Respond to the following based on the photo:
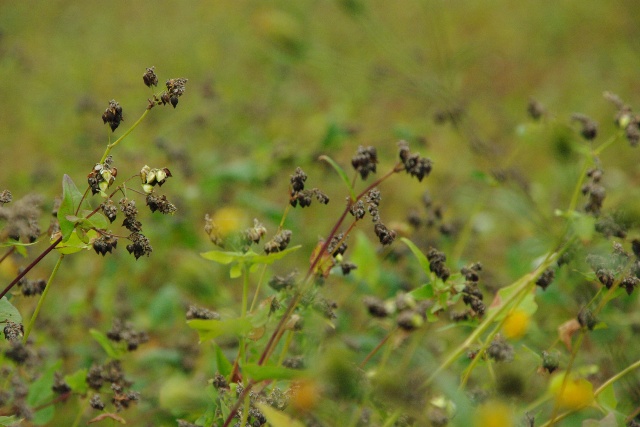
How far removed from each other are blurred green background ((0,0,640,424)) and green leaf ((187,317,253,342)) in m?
0.60

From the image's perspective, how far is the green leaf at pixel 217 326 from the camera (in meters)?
1.04

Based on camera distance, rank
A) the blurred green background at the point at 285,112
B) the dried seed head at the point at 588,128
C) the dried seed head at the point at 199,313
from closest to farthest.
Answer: the dried seed head at the point at 199,313, the dried seed head at the point at 588,128, the blurred green background at the point at 285,112

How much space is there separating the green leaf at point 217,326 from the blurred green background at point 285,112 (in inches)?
23.6

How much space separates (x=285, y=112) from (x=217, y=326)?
3437mm

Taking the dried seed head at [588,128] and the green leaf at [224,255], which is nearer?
the green leaf at [224,255]

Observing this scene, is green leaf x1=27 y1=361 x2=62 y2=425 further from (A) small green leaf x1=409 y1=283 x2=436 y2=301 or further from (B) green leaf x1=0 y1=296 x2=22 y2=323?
(A) small green leaf x1=409 y1=283 x2=436 y2=301

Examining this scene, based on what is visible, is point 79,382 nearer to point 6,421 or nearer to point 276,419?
point 6,421

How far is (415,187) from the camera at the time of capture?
3.61 m

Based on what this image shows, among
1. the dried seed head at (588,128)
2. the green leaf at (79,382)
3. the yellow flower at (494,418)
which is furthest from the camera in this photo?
the dried seed head at (588,128)

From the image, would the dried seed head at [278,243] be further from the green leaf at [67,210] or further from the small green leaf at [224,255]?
the green leaf at [67,210]

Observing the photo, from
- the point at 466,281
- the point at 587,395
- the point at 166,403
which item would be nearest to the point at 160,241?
the point at 166,403

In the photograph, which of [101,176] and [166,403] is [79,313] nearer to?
[166,403]

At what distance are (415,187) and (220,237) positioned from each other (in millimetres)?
2497

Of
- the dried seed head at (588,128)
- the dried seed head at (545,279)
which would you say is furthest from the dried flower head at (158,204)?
the dried seed head at (588,128)
